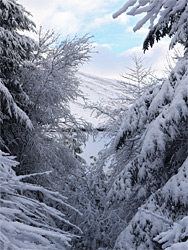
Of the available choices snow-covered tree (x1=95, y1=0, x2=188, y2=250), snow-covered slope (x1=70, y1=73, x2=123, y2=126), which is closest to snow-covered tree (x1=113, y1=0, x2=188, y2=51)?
snow-covered tree (x1=95, y1=0, x2=188, y2=250)

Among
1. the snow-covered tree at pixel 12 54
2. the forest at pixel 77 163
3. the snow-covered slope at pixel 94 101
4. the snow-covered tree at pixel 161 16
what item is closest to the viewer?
the forest at pixel 77 163

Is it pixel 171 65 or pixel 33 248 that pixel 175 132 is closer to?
pixel 33 248

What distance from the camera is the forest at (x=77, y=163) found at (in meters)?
2.06

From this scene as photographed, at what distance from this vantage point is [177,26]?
13.2 ft

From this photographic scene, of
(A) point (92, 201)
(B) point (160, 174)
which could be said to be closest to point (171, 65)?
(A) point (92, 201)

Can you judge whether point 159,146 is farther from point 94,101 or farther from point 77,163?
point 94,101

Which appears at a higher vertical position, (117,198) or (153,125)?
(153,125)

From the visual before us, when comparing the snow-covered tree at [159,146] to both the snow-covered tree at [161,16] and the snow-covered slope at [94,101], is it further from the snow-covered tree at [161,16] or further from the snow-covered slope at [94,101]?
the snow-covered slope at [94,101]

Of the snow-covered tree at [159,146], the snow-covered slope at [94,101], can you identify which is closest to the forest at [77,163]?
the snow-covered tree at [159,146]

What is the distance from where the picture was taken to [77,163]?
971 centimetres

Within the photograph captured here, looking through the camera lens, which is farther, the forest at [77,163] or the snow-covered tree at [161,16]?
the snow-covered tree at [161,16]

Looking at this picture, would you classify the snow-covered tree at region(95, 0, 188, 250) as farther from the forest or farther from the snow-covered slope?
the snow-covered slope

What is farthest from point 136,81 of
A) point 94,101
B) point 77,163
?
point 94,101

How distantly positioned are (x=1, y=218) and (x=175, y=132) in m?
2.62
